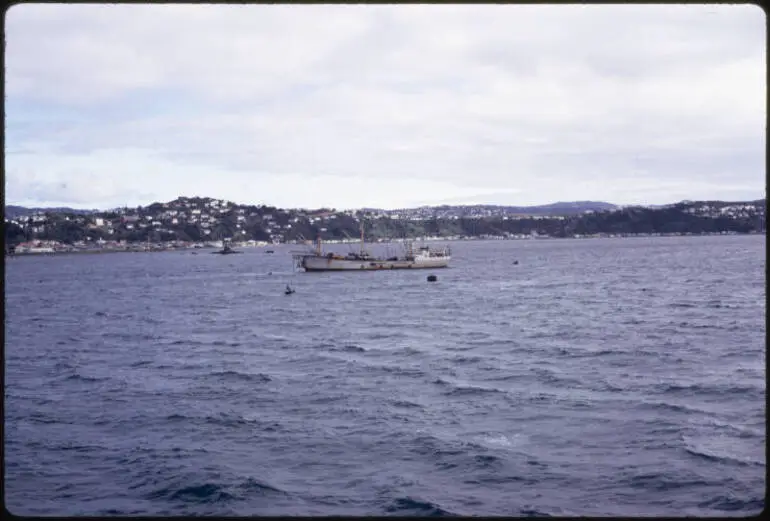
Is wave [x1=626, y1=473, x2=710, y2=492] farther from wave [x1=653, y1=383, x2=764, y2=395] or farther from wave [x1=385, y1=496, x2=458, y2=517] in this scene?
wave [x1=653, y1=383, x2=764, y2=395]

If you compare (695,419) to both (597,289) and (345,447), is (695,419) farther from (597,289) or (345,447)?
(597,289)

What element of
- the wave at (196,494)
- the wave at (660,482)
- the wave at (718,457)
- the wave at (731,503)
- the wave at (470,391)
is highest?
the wave at (718,457)

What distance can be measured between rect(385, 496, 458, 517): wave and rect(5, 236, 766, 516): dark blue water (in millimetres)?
56

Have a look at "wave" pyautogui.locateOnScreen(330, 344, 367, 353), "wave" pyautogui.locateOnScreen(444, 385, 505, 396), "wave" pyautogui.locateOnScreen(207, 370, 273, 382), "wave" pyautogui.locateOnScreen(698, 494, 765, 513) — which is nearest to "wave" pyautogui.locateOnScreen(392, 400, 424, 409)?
"wave" pyautogui.locateOnScreen(444, 385, 505, 396)

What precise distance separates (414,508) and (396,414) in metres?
6.96

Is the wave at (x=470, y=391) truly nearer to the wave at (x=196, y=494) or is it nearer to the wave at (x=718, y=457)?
the wave at (x=718, y=457)

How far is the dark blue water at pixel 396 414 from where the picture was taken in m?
14.9

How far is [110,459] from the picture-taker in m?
17.6

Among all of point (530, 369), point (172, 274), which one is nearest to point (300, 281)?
point (172, 274)

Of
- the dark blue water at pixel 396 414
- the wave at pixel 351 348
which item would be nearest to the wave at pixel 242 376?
the dark blue water at pixel 396 414

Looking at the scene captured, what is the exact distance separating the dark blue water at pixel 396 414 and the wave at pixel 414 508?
0.06 m

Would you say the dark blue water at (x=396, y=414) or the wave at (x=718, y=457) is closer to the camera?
the dark blue water at (x=396, y=414)

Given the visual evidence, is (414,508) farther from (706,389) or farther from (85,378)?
(85,378)

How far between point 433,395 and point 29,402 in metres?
13.3
